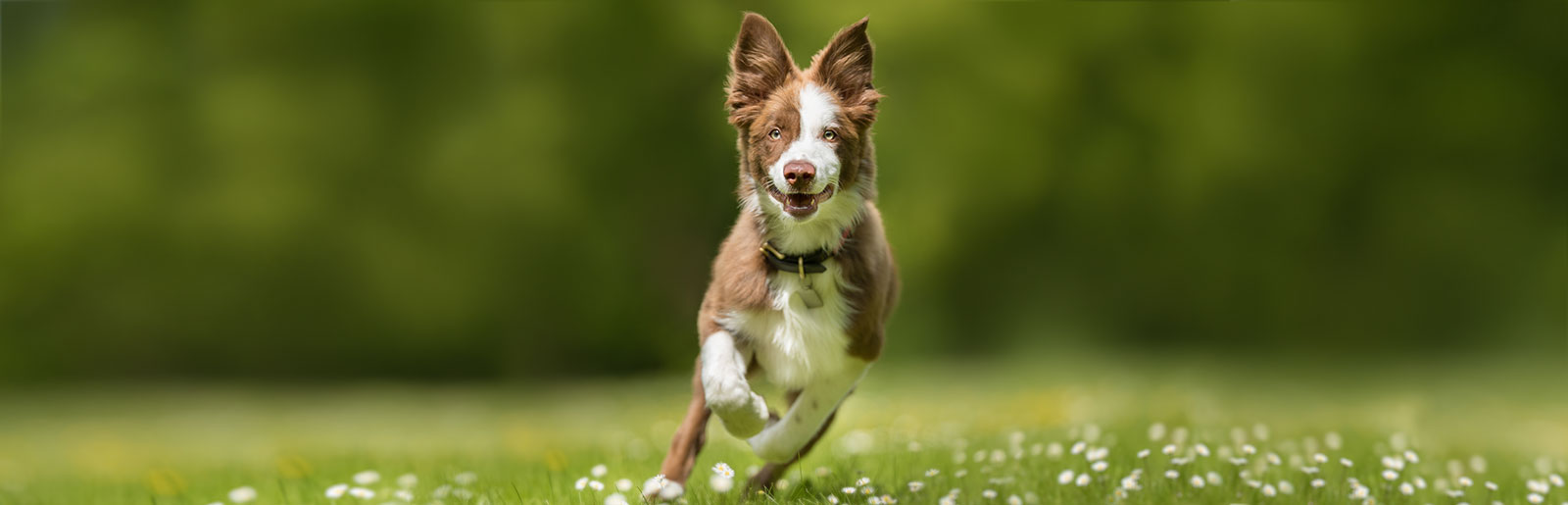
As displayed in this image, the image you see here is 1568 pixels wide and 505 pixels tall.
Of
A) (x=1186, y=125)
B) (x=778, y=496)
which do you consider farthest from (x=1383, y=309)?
(x=778, y=496)

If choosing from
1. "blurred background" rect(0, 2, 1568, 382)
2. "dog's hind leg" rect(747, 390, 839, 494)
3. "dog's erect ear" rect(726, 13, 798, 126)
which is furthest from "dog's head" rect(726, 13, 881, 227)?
"blurred background" rect(0, 2, 1568, 382)

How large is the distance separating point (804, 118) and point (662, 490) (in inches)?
52.4

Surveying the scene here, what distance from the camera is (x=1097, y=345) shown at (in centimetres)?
1167

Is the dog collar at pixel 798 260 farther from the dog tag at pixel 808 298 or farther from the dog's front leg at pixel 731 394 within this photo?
the dog's front leg at pixel 731 394

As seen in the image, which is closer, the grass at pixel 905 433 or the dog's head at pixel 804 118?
the dog's head at pixel 804 118

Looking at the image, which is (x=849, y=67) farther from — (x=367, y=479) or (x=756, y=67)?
(x=367, y=479)

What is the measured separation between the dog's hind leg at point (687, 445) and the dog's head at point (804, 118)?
73 cm

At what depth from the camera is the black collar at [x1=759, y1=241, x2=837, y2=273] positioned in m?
3.95

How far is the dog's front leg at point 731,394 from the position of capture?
3674 mm

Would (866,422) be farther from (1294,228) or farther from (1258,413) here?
(1294,228)

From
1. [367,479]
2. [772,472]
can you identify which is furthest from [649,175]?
[772,472]

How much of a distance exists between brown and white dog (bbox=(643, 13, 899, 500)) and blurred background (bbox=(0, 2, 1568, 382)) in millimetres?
A: 5842

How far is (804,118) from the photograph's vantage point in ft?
12.0

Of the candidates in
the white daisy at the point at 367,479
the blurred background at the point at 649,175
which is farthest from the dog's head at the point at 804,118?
the blurred background at the point at 649,175
